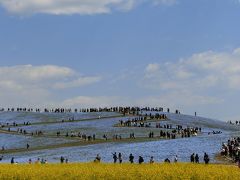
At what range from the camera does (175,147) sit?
90.7 metres

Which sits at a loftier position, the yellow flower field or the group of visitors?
the group of visitors

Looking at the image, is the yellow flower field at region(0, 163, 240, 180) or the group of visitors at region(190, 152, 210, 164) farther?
the group of visitors at region(190, 152, 210, 164)

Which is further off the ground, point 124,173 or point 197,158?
point 197,158

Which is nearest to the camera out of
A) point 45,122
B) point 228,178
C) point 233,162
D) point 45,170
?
point 228,178

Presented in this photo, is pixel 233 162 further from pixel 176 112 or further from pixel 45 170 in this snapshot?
pixel 176 112

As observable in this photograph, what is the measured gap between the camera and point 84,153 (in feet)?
290

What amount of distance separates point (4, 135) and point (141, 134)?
94.7 feet

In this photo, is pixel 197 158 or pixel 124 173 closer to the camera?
pixel 124 173

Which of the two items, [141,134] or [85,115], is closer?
[141,134]

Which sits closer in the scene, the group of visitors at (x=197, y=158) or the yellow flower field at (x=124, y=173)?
the yellow flower field at (x=124, y=173)

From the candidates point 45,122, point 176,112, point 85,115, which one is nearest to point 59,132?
point 45,122

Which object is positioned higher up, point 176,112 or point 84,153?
point 176,112

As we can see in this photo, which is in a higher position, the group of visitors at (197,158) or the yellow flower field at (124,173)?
the group of visitors at (197,158)

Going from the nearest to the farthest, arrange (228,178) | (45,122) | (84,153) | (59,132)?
(228,178), (84,153), (59,132), (45,122)
